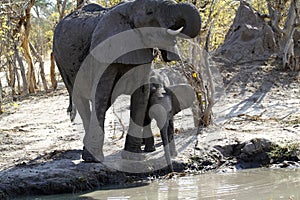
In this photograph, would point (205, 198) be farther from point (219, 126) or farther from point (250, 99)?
point (250, 99)

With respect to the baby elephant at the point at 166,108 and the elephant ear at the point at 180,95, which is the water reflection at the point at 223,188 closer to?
the baby elephant at the point at 166,108

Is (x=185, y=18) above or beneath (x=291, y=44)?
above

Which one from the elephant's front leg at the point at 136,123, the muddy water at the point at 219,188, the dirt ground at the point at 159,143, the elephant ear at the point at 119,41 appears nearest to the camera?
the muddy water at the point at 219,188

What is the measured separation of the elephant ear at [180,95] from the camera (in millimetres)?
8398

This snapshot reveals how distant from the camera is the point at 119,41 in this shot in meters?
7.49

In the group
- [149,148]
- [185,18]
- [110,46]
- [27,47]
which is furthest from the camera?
[27,47]

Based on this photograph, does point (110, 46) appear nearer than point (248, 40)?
Yes

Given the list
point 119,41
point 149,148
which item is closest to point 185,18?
point 119,41

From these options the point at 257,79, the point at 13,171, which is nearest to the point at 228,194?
the point at 13,171

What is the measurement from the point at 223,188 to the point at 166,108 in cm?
152

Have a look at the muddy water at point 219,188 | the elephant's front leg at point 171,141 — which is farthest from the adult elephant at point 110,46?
the muddy water at point 219,188

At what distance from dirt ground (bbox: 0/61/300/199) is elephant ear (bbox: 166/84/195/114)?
65 centimetres

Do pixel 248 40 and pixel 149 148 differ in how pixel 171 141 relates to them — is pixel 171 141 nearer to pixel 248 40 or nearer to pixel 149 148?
pixel 149 148

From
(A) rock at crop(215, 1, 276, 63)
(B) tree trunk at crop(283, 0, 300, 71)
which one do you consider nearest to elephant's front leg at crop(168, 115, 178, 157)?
(B) tree trunk at crop(283, 0, 300, 71)
